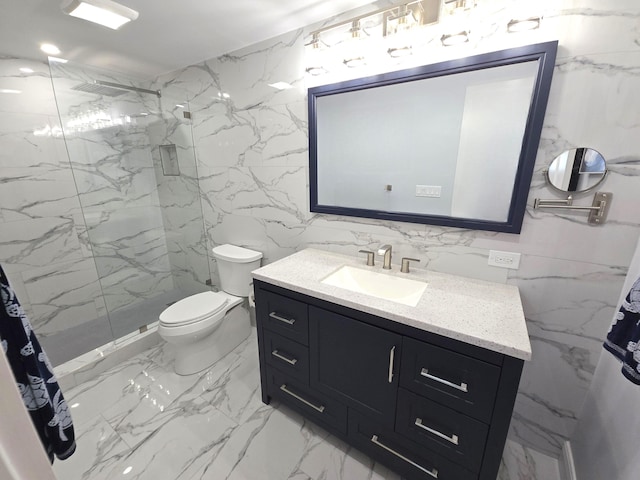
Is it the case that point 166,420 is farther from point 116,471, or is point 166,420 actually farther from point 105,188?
point 105,188

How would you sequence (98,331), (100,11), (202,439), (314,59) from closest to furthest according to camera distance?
(100,11)
(202,439)
(314,59)
(98,331)

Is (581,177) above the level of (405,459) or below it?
above

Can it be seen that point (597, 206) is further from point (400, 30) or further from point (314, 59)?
point (314, 59)

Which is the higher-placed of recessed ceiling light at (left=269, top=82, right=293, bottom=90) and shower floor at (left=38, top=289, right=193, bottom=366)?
recessed ceiling light at (left=269, top=82, right=293, bottom=90)

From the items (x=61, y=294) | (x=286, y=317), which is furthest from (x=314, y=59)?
(x=61, y=294)

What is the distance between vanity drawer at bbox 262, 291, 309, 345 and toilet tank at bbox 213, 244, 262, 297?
713 mm

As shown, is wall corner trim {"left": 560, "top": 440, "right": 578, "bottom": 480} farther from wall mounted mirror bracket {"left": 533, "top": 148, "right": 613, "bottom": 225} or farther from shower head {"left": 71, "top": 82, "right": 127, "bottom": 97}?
shower head {"left": 71, "top": 82, "right": 127, "bottom": 97}

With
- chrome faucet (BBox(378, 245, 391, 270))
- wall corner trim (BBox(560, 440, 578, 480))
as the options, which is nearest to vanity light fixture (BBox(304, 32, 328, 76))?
chrome faucet (BBox(378, 245, 391, 270))

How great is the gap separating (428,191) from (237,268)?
1521mm

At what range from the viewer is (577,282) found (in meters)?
1.25

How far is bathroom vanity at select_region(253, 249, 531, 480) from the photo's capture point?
101 cm

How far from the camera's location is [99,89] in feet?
7.53

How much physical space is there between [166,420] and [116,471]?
30 centimetres

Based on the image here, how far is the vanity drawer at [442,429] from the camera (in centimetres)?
106
